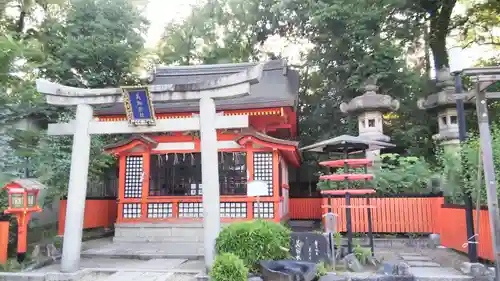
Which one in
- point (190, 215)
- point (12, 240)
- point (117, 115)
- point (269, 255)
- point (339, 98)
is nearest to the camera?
point (269, 255)

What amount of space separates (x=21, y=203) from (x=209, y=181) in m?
4.28

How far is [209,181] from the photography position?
743 cm

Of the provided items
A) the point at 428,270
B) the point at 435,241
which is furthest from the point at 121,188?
the point at 435,241

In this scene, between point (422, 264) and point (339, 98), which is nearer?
point (422, 264)

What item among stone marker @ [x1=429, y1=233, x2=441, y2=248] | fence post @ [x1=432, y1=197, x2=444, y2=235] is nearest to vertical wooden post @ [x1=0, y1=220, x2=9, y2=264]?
stone marker @ [x1=429, y1=233, x2=441, y2=248]

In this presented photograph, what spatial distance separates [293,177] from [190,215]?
10265mm

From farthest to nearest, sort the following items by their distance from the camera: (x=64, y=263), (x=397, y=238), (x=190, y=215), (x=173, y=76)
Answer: (x=173, y=76) → (x=190, y=215) → (x=397, y=238) → (x=64, y=263)

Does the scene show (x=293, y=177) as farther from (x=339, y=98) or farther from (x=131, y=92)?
(x=131, y=92)

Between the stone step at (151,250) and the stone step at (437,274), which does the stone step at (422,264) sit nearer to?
the stone step at (437,274)

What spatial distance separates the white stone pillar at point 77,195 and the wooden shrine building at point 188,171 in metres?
3.59

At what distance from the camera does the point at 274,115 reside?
11.7 metres

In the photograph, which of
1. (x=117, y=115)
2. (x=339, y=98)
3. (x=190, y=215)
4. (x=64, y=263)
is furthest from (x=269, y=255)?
(x=339, y=98)

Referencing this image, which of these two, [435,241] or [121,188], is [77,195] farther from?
[435,241]

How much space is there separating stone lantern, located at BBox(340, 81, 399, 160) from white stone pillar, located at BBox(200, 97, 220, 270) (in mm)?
7537
